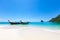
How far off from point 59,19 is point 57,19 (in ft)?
5.88

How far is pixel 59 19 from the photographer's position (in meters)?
46.3

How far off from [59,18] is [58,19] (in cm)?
108

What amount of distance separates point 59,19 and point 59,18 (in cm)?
44

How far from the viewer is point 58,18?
4678 cm

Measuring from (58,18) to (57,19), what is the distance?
1.37m

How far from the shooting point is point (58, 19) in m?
47.2

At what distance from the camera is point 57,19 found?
158 feet

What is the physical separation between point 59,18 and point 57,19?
78.9 inches

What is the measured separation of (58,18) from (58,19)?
21.8 inches
